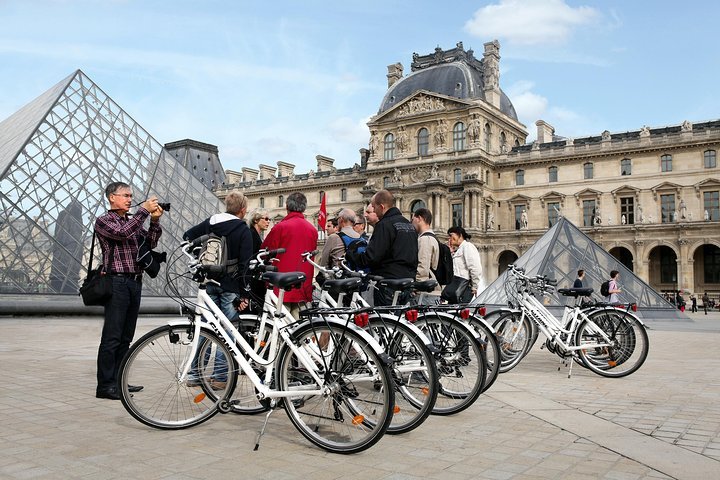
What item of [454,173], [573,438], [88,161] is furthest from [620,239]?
[573,438]

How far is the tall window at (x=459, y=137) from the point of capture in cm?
4994

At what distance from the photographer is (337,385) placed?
4039 mm

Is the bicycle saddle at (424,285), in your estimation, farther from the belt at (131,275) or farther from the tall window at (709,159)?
the tall window at (709,159)

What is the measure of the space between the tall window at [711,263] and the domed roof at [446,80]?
19.9 m

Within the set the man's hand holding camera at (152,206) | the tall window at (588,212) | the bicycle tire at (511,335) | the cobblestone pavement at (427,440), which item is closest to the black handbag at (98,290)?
the man's hand holding camera at (152,206)

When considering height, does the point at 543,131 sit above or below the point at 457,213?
above

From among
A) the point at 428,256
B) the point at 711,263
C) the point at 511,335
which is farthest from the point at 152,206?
the point at 711,263

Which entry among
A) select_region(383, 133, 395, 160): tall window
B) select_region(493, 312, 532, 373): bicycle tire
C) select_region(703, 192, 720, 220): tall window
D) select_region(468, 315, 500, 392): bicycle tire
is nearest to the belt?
select_region(468, 315, 500, 392): bicycle tire

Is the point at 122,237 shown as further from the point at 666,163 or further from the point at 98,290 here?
the point at 666,163

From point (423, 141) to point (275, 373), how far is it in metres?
49.0

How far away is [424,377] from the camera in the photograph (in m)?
4.55

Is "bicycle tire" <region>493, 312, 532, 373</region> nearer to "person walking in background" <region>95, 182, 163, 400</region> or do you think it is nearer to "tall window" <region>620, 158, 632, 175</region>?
"person walking in background" <region>95, 182, 163, 400</region>

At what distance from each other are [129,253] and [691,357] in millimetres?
8240

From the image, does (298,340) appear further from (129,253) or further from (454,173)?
(454,173)
